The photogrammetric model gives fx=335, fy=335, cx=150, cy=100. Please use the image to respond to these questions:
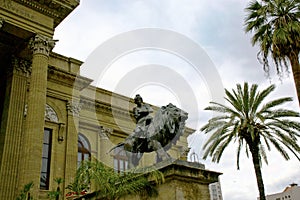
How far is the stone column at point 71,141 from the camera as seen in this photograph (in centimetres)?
1900

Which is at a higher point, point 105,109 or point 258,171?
point 105,109

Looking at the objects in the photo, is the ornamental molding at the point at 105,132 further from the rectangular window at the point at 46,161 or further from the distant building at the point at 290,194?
the distant building at the point at 290,194

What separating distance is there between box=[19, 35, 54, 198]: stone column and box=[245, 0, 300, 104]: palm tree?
10083 millimetres

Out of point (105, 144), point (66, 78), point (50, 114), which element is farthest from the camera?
point (105, 144)

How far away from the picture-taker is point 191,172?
7.40 metres

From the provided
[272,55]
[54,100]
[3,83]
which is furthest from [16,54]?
[272,55]

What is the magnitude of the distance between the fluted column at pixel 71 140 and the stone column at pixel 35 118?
5256mm

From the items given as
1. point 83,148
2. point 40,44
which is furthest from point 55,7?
point 83,148

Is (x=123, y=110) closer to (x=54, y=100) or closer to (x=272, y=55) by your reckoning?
(x=54, y=100)

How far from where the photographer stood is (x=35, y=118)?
13406 millimetres

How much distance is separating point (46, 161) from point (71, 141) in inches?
76.9

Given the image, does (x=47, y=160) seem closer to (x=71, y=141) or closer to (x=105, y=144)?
(x=71, y=141)

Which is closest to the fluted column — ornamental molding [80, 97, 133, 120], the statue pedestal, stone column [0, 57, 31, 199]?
ornamental molding [80, 97, 133, 120]

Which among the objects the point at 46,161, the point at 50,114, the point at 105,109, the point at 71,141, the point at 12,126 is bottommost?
the point at 46,161
